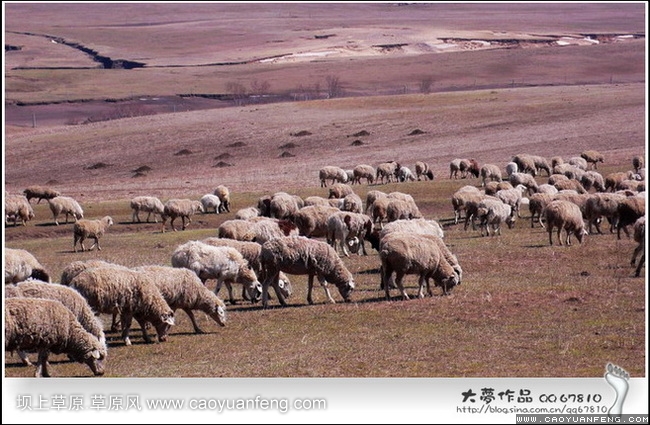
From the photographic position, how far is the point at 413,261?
59.0 ft

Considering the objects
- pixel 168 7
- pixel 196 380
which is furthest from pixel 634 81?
pixel 168 7

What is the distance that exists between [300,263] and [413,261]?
224cm

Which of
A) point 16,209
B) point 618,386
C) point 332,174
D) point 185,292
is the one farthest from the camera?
point 332,174

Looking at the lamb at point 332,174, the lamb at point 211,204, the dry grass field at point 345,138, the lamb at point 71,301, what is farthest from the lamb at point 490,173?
the lamb at point 71,301

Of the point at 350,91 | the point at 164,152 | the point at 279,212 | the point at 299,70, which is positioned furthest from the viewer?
the point at 299,70

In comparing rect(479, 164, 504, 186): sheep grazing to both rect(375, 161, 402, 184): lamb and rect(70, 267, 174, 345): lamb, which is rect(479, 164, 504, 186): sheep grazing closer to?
rect(375, 161, 402, 184): lamb

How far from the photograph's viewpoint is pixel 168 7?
197750 millimetres

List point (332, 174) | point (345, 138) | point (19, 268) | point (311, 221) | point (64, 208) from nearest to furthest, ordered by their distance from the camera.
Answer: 1. point (19, 268)
2. point (311, 221)
3. point (64, 208)
4. point (332, 174)
5. point (345, 138)

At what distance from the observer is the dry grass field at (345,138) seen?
556 inches

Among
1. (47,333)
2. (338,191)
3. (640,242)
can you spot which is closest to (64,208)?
(338,191)

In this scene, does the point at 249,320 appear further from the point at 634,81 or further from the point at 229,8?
the point at 229,8

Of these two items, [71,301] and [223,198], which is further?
[223,198]

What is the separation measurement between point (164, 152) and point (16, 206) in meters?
31.8

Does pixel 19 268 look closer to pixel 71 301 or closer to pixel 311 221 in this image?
pixel 71 301
